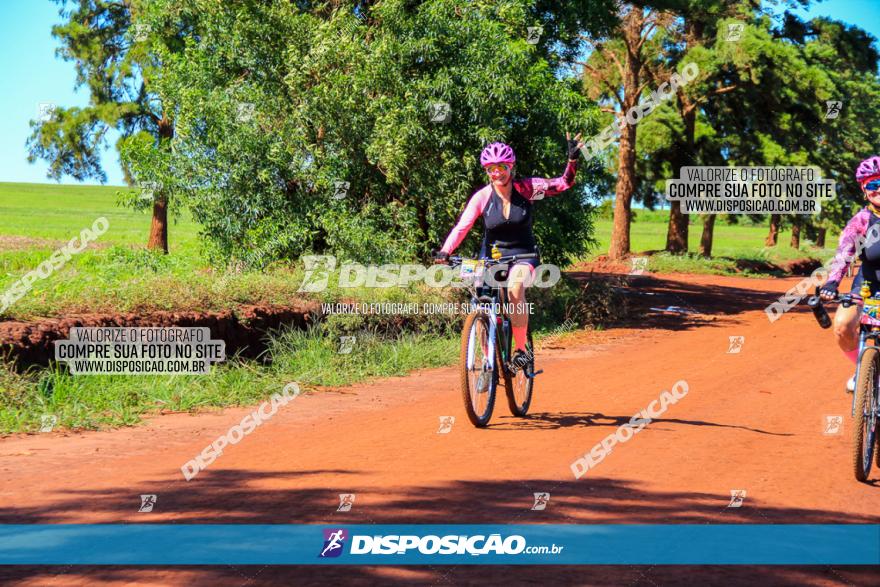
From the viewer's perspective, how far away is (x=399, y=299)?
15.1m

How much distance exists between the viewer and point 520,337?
30.3 feet

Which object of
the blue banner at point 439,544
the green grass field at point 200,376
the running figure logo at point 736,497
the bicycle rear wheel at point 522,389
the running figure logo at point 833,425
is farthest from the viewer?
the green grass field at point 200,376

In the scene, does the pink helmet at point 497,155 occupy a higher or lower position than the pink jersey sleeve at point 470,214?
higher

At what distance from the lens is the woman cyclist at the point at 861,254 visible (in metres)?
7.36

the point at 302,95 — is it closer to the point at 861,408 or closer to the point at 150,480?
the point at 150,480

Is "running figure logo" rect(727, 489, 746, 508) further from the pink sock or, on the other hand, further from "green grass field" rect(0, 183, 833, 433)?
"green grass field" rect(0, 183, 833, 433)

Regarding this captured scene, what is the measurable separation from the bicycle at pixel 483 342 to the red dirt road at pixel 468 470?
1.12 feet

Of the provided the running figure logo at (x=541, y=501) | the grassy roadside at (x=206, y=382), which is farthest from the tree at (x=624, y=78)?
the running figure logo at (x=541, y=501)

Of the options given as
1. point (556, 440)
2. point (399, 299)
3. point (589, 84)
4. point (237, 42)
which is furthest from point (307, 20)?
point (589, 84)

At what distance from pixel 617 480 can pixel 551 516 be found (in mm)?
1173

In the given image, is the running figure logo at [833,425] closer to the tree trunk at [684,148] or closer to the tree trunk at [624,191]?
the tree trunk at [624,191]

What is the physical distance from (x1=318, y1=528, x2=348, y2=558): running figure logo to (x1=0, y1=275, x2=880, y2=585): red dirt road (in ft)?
0.68

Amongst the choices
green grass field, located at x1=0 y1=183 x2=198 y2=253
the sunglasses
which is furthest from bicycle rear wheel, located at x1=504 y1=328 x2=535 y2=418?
green grass field, located at x1=0 y1=183 x2=198 y2=253

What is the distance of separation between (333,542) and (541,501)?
5.08 feet
